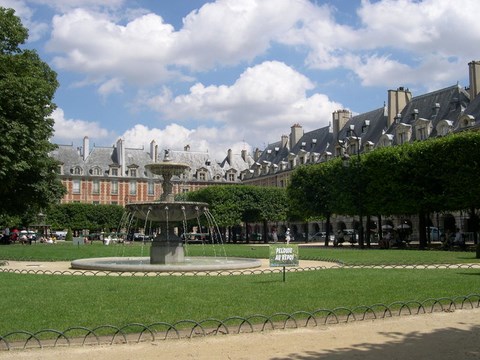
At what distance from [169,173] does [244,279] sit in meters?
8.60

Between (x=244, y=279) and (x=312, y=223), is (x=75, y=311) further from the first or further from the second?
(x=312, y=223)

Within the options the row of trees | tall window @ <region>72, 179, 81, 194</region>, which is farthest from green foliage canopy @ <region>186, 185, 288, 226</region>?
tall window @ <region>72, 179, 81, 194</region>

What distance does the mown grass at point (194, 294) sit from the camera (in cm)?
1063

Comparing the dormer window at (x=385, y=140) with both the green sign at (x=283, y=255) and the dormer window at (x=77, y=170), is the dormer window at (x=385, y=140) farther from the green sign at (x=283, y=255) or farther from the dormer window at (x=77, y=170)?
the green sign at (x=283, y=255)

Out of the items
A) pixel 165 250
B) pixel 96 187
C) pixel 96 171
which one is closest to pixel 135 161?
pixel 96 171

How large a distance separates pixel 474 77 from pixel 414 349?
55.1m

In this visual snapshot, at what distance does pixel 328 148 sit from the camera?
262 feet

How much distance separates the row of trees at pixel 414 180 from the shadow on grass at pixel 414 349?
31174 mm

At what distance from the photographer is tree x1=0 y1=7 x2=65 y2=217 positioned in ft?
76.3

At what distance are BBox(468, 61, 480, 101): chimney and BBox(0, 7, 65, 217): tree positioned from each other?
43.6m

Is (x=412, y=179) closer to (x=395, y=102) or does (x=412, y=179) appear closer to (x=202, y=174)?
(x=395, y=102)

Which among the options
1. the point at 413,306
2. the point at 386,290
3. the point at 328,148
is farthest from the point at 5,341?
the point at 328,148

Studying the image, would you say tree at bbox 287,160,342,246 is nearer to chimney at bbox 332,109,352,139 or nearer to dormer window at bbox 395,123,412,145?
dormer window at bbox 395,123,412,145

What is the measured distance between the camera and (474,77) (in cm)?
5731
